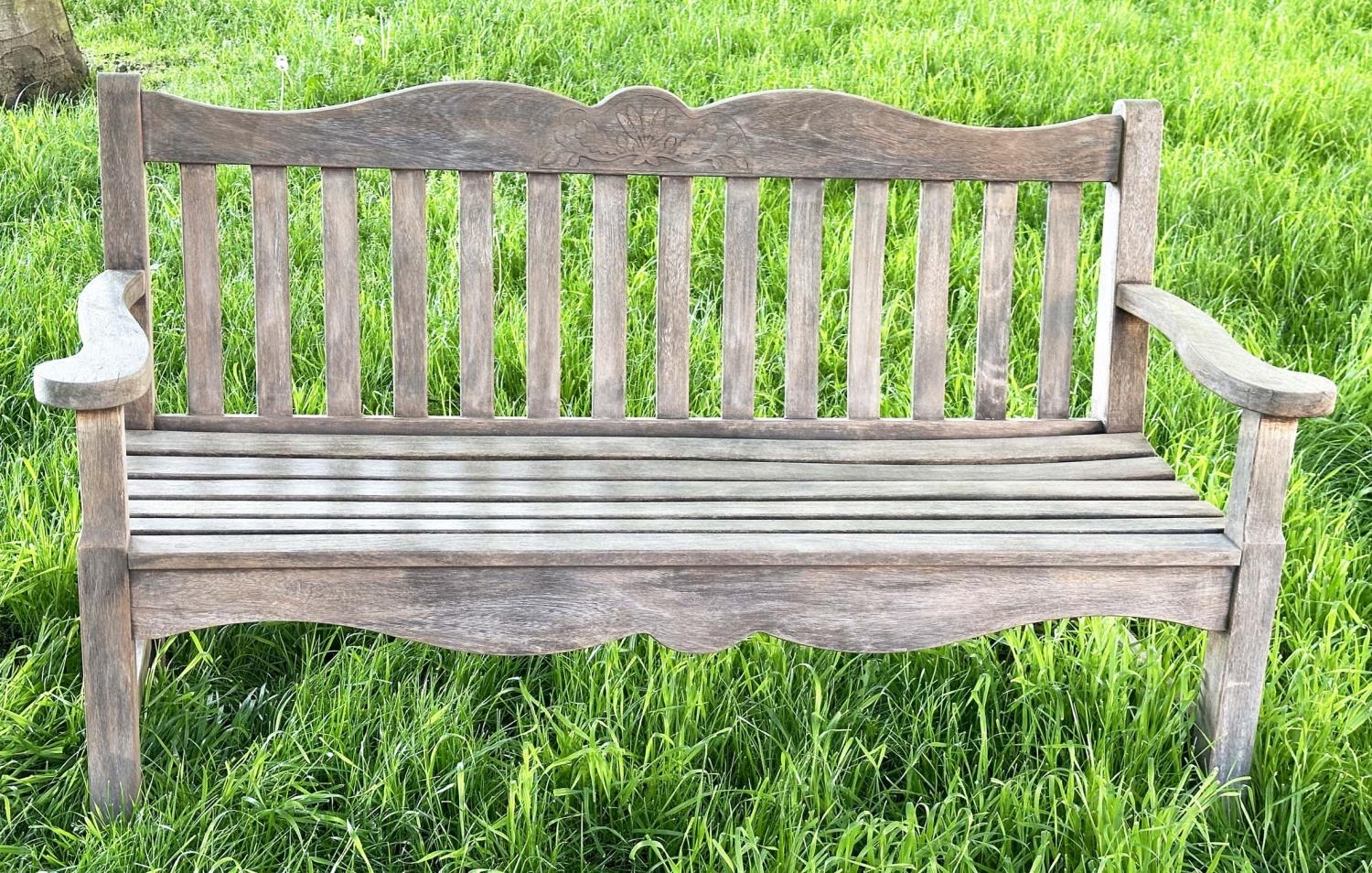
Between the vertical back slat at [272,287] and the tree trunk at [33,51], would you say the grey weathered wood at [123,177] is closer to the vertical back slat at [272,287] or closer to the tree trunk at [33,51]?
the vertical back slat at [272,287]

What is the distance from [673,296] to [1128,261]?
0.86m

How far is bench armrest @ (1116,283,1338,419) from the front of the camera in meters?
2.17

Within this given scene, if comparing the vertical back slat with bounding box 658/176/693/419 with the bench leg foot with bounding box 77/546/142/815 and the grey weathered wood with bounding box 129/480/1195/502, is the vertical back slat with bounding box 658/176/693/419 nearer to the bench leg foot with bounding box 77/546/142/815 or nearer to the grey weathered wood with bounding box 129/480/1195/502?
the grey weathered wood with bounding box 129/480/1195/502

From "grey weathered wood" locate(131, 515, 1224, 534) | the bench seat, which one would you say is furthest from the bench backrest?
"grey weathered wood" locate(131, 515, 1224, 534)

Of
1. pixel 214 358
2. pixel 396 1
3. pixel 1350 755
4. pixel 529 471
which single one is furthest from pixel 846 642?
pixel 396 1

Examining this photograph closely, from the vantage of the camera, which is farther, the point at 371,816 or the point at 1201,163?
the point at 1201,163

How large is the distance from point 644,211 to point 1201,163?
171 centimetres

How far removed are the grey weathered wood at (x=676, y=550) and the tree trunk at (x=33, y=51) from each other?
3.87 m

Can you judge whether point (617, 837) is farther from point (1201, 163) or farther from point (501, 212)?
point (1201, 163)

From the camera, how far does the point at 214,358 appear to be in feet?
8.80

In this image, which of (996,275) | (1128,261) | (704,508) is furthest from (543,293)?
(1128,261)

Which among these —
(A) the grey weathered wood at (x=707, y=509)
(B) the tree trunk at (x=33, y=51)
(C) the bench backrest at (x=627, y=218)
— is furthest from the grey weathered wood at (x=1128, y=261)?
(B) the tree trunk at (x=33, y=51)

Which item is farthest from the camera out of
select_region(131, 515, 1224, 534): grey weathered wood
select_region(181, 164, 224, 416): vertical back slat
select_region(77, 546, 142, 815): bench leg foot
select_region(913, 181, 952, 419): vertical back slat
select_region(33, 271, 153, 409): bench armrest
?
select_region(913, 181, 952, 419): vertical back slat

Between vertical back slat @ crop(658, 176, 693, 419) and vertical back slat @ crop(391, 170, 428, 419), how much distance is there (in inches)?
17.0
